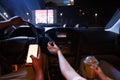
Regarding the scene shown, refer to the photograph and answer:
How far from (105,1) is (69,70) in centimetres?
1371

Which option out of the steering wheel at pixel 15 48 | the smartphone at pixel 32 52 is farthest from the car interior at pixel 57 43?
the smartphone at pixel 32 52

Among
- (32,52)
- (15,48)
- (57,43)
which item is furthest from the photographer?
(57,43)

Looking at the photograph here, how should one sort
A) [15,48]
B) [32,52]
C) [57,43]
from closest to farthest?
1. [32,52]
2. [15,48]
3. [57,43]

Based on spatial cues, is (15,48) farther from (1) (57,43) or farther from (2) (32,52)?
(1) (57,43)

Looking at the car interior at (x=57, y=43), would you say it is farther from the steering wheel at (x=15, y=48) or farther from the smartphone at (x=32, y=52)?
the smartphone at (x=32, y=52)

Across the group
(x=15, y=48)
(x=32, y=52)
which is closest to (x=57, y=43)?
(x=15, y=48)

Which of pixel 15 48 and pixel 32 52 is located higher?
pixel 32 52

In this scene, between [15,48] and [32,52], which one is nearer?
[32,52]

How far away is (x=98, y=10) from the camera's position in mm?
14523

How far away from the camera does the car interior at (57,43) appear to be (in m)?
1.91

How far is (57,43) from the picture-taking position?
2.82 meters

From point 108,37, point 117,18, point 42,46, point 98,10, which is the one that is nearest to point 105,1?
point 98,10

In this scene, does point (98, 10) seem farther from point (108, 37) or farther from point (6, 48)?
point (6, 48)

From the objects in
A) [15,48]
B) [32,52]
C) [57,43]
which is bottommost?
[57,43]
